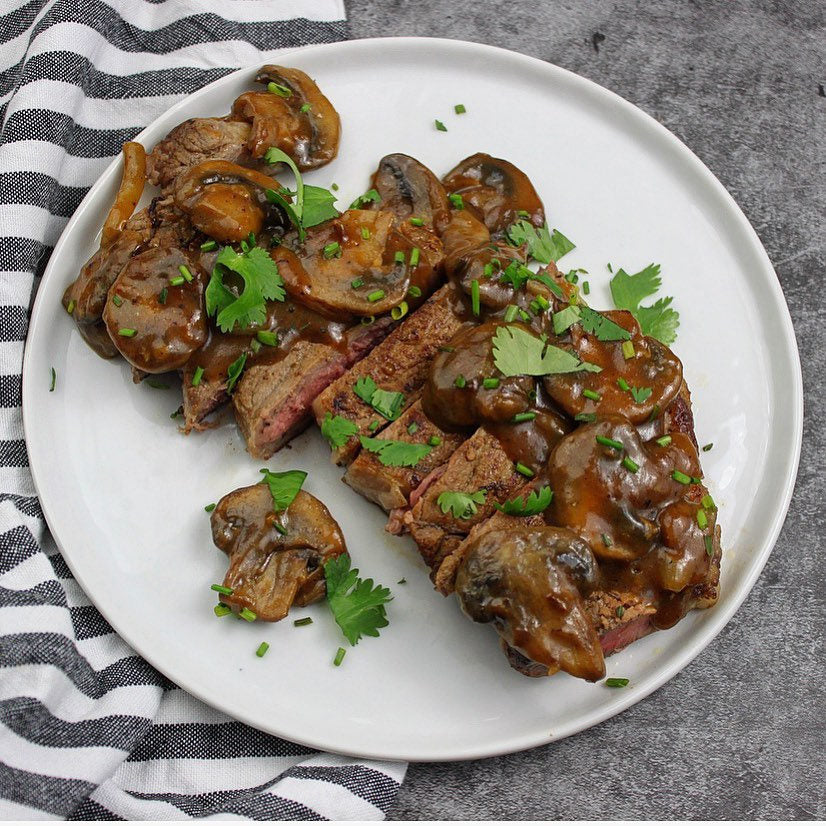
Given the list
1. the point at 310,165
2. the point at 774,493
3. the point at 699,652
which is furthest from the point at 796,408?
the point at 310,165

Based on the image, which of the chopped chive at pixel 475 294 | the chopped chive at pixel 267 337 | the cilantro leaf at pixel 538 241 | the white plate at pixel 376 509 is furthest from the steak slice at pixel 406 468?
the cilantro leaf at pixel 538 241

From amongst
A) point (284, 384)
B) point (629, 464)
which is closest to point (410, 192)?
point (284, 384)

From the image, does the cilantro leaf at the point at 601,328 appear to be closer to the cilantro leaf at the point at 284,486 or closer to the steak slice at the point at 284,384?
the steak slice at the point at 284,384

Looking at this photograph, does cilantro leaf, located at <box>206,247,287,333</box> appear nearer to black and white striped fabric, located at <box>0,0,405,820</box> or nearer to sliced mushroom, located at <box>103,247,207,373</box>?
sliced mushroom, located at <box>103,247,207,373</box>

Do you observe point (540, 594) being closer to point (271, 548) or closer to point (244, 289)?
point (271, 548)

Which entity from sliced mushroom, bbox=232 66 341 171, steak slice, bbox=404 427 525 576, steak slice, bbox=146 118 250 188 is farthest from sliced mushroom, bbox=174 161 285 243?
steak slice, bbox=404 427 525 576
